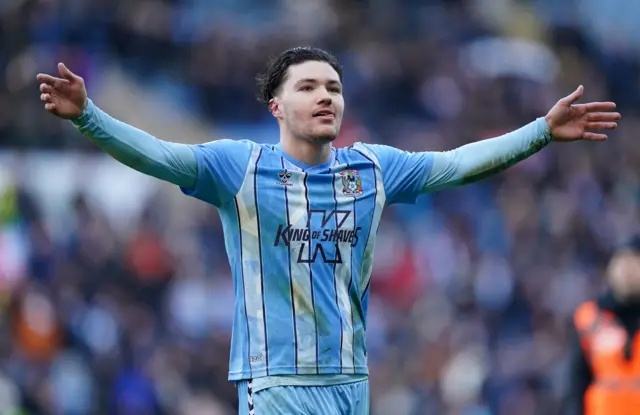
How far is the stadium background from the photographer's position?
12547 mm

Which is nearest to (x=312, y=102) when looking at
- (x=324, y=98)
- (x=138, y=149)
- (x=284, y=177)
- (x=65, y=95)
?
(x=324, y=98)

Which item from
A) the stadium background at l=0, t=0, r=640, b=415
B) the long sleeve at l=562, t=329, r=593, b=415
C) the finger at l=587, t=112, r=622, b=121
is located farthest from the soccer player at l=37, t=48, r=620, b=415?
the stadium background at l=0, t=0, r=640, b=415

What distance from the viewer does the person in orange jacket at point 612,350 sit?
25.8 ft

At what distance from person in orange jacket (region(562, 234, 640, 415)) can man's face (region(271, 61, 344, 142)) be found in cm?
262

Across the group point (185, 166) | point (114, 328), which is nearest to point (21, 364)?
point (114, 328)

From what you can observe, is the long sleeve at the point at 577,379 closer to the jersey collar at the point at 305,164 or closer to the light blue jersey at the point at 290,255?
the light blue jersey at the point at 290,255

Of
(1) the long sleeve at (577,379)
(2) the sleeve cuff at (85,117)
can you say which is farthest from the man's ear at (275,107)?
(1) the long sleeve at (577,379)

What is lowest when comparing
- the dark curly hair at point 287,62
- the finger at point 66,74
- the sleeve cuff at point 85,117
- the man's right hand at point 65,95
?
the sleeve cuff at point 85,117

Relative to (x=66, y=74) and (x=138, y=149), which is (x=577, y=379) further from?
(x=66, y=74)

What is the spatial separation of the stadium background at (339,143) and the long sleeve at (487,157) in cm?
631

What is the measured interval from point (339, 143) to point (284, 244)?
9.29 metres

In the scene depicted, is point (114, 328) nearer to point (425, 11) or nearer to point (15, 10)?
point (15, 10)

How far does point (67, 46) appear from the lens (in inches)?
639

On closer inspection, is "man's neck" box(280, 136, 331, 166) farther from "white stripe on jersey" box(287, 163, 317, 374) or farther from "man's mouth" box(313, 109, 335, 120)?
"white stripe on jersey" box(287, 163, 317, 374)
